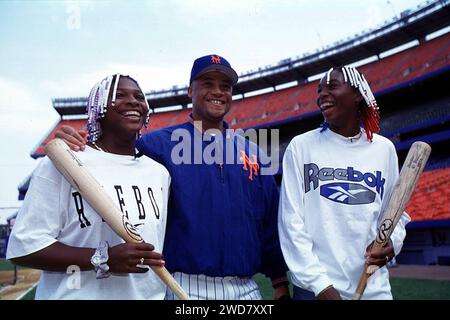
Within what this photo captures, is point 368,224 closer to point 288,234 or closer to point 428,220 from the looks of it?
point 288,234

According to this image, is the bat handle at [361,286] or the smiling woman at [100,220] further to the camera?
the bat handle at [361,286]

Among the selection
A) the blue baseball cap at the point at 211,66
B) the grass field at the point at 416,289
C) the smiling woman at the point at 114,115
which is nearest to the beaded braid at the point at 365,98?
the blue baseball cap at the point at 211,66

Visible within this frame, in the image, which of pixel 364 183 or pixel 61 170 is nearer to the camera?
pixel 61 170

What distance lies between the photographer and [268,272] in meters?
2.48

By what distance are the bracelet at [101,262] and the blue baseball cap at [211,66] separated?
1291 mm

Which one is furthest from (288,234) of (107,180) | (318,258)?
(107,180)

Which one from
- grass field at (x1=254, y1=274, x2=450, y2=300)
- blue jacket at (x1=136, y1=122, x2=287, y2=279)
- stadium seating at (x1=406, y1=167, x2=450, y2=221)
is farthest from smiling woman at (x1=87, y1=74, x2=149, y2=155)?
stadium seating at (x1=406, y1=167, x2=450, y2=221)

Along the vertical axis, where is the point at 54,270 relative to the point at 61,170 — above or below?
below

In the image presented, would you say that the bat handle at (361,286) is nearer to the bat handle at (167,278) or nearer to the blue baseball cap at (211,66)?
the bat handle at (167,278)

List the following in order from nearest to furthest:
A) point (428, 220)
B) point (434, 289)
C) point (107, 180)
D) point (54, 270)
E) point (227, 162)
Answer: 1. point (54, 270)
2. point (107, 180)
3. point (227, 162)
4. point (434, 289)
5. point (428, 220)

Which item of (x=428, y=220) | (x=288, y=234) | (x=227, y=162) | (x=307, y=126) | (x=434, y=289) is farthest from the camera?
(x=307, y=126)

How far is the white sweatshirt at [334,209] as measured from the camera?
2029 millimetres

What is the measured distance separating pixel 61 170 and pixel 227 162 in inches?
39.9
